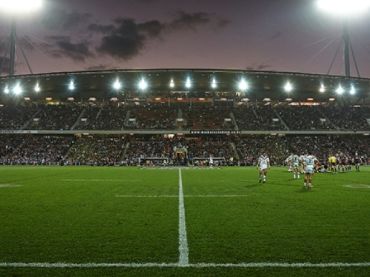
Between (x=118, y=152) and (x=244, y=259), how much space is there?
59.3m

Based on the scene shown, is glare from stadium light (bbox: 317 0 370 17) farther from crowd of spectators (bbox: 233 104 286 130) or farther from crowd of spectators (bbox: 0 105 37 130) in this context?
crowd of spectators (bbox: 0 105 37 130)

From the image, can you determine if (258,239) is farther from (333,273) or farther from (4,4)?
(4,4)

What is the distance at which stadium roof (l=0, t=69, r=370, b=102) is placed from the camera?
61938mm

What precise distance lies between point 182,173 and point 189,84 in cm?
3428

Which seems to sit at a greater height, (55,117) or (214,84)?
(214,84)

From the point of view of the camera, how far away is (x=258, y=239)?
7.87 m

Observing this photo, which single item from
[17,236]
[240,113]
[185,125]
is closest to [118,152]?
[185,125]

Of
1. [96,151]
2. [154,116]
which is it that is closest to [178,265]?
[96,151]

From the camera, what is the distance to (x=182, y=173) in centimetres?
3519

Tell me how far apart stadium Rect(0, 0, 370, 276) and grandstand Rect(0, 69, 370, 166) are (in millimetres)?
335

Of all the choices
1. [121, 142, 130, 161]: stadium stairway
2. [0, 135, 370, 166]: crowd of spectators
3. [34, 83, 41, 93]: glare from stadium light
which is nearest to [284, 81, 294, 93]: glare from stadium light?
[0, 135, 370, 166]: crowd of spectators

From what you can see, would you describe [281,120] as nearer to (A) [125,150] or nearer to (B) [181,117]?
(B) [181,117]

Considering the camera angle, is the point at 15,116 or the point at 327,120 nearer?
the point at 327,120

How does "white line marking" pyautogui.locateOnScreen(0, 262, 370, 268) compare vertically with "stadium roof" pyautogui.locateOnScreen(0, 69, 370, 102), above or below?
below
